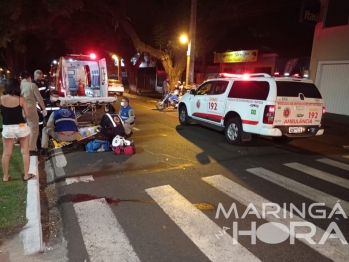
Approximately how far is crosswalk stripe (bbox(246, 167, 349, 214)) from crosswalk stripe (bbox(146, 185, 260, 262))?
1977 millimetres

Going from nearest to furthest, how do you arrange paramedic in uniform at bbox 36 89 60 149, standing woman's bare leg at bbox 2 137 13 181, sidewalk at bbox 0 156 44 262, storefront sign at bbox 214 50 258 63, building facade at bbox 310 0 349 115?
sidewalk at bbox 0 156 44 262
standing woman's bare leg at bbox 2 137 13 181
paramedic in uniform at bbox 36 89 60 149
building facade at bbox 310 0 349 115
storefront sign at bbox 214 50 258 63

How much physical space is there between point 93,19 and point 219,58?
1118 centimetres

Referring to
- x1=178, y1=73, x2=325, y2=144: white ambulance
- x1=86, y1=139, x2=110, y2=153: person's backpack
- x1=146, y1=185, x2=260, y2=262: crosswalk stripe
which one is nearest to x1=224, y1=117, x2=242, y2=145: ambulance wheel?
x1=178, y1=73, x2=325, y2=144: white ambulance

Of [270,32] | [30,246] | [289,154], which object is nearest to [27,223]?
[30,246]

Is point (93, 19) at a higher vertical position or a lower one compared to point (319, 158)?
higher

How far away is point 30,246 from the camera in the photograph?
11.1ft

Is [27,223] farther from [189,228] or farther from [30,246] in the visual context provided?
[189,228]

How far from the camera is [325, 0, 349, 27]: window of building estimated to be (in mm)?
14129

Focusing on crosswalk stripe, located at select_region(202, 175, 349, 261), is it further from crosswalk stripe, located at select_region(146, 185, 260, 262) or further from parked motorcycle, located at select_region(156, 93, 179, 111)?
parked motorcycle, located at select_region(156, 93, 179, 111)

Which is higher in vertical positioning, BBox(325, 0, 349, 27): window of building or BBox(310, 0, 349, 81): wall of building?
BBox(325, 0, 349, 27): window of building

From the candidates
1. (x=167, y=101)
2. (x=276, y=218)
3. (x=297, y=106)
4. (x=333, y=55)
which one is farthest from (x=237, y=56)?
(x=276, y=218)

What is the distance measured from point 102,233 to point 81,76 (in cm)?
1264

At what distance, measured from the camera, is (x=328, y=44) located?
49.7 ft

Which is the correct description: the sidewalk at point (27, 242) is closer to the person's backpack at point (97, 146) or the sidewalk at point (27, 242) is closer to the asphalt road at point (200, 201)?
the asphalt road at point (200, 201)
